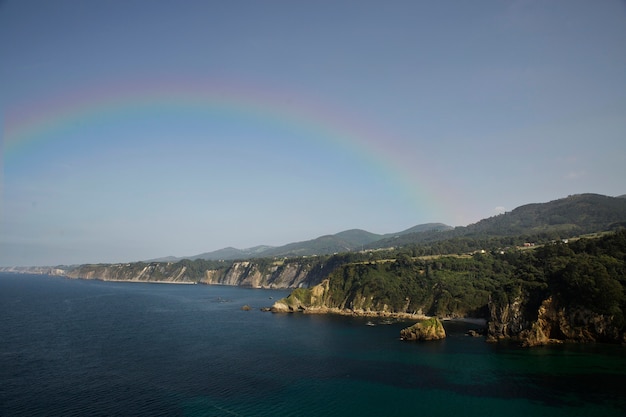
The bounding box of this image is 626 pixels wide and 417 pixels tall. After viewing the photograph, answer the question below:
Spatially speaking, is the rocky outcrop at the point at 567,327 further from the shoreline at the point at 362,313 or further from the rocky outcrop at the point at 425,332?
the shoreline at the point at 362,313

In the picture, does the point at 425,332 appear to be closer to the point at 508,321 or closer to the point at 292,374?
the point at 508,321

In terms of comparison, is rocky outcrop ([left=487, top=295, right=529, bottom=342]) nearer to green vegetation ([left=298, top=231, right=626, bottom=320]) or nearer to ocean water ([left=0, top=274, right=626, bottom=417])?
green vegetation ([left=298, top=231, right=626, bottom=320])

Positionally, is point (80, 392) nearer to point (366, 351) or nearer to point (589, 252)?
point (366, 351)

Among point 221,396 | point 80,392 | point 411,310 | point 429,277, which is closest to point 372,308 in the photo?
point 411,310

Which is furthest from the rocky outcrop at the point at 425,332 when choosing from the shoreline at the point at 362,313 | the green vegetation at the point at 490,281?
the shoreline at the point at 362,313

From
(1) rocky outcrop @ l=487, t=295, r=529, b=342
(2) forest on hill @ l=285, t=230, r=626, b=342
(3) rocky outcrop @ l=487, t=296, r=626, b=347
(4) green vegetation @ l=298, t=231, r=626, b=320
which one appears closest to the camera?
(3) rocky outcrop @ l=487, t=296, r=626, b=347

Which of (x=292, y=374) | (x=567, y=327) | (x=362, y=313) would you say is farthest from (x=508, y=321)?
(x=292, y=374)

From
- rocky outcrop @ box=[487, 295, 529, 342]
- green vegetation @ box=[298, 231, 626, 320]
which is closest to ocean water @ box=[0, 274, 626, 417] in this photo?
rocky outcrop @ box=[487, 295, 529, 342]
